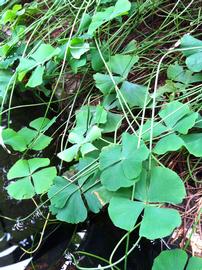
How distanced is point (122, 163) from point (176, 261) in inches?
8.1

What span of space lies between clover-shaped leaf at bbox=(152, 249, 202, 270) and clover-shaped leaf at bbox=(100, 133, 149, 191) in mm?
143

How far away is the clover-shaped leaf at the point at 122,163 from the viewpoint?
0.75m

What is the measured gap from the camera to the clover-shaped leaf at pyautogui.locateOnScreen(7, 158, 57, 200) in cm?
91

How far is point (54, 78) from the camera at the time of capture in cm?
130

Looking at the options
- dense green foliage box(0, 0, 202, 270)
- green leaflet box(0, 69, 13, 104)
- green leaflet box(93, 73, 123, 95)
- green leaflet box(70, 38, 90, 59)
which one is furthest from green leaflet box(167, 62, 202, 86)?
green leaflet box(0, 69, 13, 104)

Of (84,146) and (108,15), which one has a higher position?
(108,15)

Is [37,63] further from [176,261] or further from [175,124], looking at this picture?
[176,261]

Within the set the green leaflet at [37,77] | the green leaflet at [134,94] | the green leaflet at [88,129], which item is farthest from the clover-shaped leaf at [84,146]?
the green leaflet at [37,77]

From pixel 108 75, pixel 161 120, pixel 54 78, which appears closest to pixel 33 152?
pixel 54 78

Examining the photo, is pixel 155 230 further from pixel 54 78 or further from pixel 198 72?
pixel 54 78

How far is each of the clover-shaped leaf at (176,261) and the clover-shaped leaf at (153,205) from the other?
6 cm

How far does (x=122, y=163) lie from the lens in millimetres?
771

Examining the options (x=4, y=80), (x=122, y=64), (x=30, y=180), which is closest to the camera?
(x=30, y=180)

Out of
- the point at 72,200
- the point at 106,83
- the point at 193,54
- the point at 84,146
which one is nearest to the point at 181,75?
the point at 193,54
